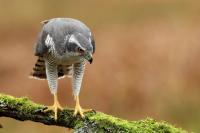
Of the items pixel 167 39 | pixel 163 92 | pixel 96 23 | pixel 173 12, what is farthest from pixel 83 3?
pixel 163 92

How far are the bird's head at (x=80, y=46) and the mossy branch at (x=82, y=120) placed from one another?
52cm

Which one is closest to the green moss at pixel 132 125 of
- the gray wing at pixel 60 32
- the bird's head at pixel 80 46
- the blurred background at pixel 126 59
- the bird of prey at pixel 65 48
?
the bird of prey at pixel 65 48

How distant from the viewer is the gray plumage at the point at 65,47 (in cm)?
689

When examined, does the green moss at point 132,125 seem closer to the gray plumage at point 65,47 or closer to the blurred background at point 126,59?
the gray plumage at point 65,47

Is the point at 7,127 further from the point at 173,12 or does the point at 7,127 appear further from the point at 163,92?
the point at 173,12

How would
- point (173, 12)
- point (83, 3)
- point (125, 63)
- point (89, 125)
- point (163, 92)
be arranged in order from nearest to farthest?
point (89, 125), point (163, 92), point (125, 63), point (173, 12), point (83, 3)

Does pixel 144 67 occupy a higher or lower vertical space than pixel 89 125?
higher

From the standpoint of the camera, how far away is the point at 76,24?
276 inches

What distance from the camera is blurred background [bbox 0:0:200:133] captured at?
14.7 meters

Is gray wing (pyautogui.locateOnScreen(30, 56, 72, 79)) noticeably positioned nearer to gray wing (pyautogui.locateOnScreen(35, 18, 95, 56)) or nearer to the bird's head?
gray wing (pyautogui.locateOnScreen(35, 18, 95, 56))

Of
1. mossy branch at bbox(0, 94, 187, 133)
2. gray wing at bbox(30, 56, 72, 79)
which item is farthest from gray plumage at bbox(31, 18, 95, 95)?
mossy branch at bbox(0, 94, 187, 133)

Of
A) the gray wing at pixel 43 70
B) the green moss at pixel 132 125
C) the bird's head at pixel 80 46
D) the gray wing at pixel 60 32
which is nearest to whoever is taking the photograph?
the green moss at pixel 132 125

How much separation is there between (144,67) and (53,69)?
871cm

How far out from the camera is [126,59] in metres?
16.3
